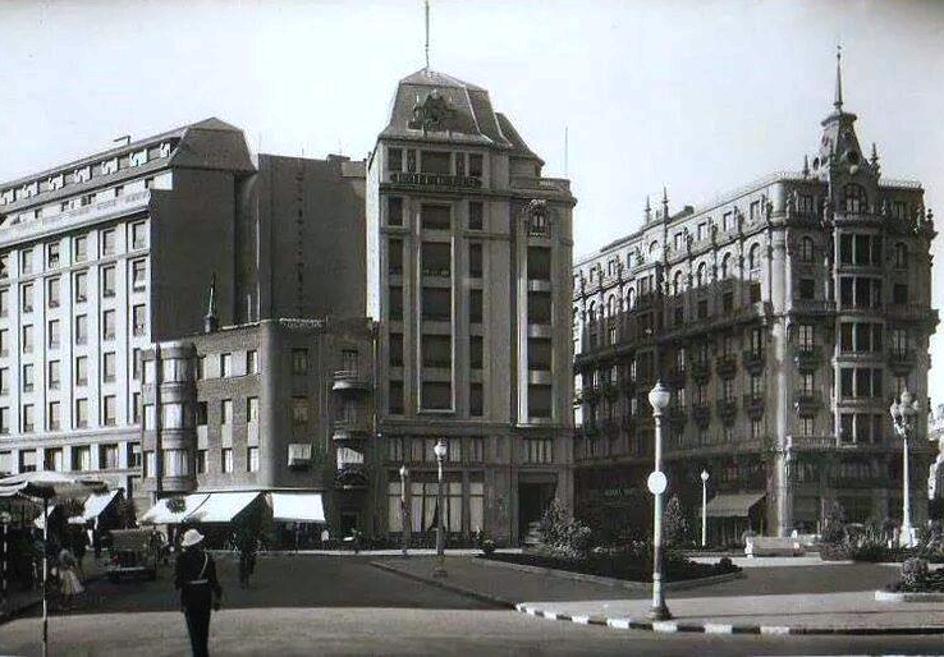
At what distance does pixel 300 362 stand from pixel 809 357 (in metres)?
31.5

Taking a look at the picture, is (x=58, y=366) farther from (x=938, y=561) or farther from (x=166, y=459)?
(x=938, y=561)

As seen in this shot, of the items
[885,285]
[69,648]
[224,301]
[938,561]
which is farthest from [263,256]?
[69,648]

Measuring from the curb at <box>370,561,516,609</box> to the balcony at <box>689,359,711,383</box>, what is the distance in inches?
1817

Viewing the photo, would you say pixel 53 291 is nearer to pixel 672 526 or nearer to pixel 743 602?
pixel 672 526

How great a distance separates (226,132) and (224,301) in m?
11.5

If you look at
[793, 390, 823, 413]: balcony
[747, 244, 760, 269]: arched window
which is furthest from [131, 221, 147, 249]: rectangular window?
[793, 390, 823, 413]: balcony

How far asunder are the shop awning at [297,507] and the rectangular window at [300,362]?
23.3ft

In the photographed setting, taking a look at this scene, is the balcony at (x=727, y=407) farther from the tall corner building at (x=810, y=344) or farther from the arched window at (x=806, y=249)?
the arched window at (x=806, y=249)

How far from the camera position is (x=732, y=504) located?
86188 millimetres

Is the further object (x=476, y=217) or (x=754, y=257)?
(x=754, y=257)

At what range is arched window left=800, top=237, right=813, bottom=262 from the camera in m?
87.4

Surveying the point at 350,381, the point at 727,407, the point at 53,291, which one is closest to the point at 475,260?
the point at 350,381

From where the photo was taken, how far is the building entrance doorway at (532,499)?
277 ft

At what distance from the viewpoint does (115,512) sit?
2894 inches
